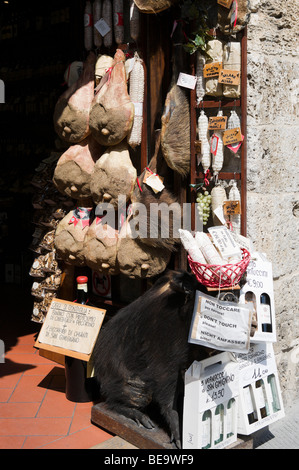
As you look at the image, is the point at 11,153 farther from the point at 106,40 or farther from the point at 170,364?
the point at 170,364

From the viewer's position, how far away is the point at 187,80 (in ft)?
9.95

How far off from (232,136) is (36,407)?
6.95ft

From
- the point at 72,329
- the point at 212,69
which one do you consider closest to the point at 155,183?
the point at 212,69

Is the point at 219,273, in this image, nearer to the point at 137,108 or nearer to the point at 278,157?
the point at 278,157

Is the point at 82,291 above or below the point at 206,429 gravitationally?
above

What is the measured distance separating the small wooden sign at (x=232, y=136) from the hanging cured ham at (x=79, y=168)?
3.27 ft

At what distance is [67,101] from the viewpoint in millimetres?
3545

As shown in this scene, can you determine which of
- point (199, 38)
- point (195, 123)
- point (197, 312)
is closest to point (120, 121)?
point (195, 123)

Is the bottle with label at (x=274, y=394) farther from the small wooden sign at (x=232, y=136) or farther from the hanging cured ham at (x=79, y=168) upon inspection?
the hanging cured ham at (x=79, y=168)

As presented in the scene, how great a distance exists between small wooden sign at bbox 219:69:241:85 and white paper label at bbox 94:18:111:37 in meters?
1.02

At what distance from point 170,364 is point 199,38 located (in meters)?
1.85

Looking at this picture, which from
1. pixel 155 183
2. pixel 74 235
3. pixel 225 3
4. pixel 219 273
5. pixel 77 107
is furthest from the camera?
pixel 74 235

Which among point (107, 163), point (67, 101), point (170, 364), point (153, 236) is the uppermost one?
point (67, 101)

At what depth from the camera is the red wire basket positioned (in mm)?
2434
